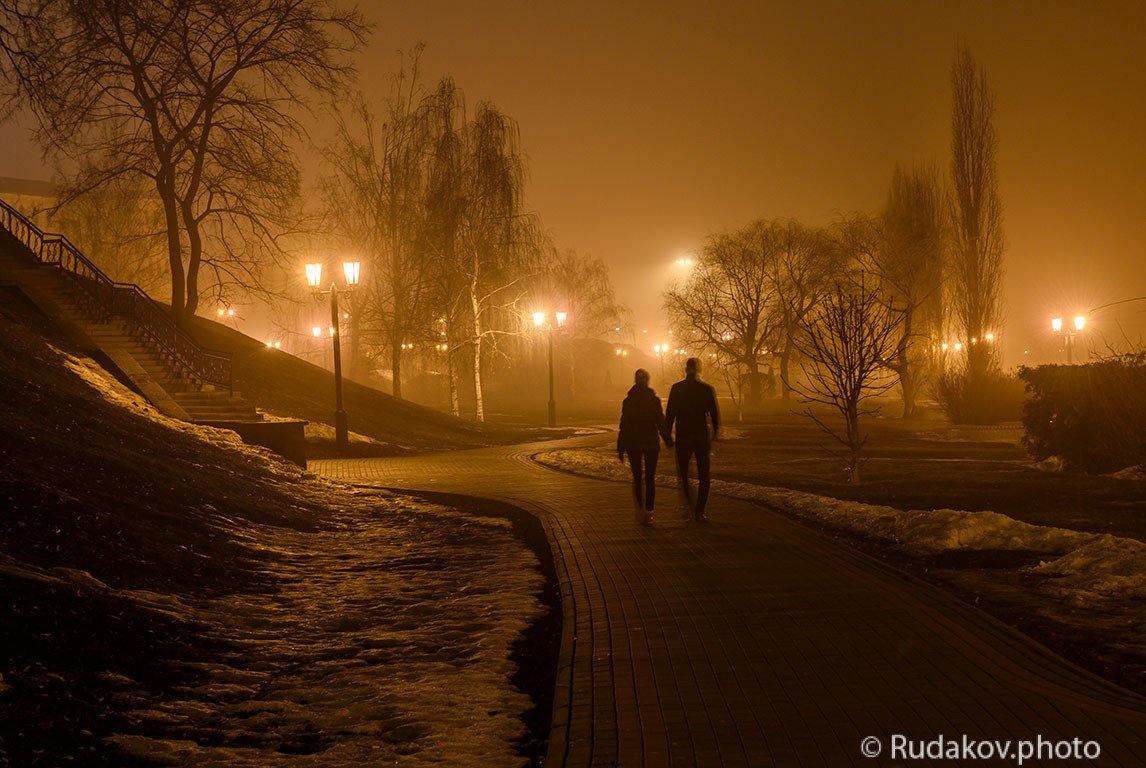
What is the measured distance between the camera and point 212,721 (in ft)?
16.6

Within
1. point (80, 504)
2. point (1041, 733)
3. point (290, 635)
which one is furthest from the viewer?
point (80, 504)

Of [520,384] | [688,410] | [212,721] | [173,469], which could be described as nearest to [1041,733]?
[212,721]

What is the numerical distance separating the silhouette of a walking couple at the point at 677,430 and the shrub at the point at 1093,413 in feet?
38.6

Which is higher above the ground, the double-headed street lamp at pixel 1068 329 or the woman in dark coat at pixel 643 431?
the double-headed street lamp at pixel 1068 329

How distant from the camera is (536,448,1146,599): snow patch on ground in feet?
25.2

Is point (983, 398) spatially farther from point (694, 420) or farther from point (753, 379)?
point (694, 420)

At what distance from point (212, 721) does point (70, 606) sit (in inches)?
63.0

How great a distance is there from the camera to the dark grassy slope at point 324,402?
27.0 metres

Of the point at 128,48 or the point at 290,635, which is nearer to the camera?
the point at 290,635

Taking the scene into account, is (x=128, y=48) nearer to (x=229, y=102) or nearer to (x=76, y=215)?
(x=229, y=102)

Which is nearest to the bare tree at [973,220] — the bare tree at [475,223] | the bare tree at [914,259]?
the bare tree at [914,259]

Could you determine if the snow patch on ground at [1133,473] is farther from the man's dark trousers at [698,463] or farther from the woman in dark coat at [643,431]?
the woman in dark coat at [643,431]

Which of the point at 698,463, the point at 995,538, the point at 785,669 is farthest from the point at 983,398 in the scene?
the point at 785,669

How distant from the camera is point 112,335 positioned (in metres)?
20.9
